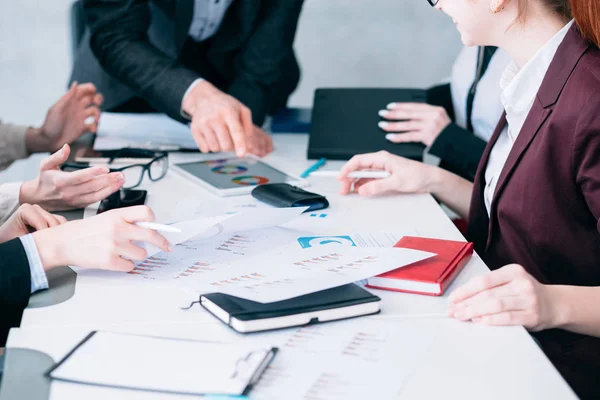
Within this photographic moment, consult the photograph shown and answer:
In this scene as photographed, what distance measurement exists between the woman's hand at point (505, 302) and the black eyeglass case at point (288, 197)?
49 cm

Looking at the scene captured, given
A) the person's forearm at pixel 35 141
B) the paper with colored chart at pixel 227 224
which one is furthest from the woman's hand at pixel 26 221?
the person's forearm at pixel 35 141

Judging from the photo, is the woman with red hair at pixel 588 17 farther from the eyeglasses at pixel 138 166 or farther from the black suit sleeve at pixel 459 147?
the eyeglasses at pixel 138 166

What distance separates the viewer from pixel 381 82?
3.81 meters

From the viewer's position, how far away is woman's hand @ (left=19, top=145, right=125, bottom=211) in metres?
1.24

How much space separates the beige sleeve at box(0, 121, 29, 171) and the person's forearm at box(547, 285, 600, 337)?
4.57 ft

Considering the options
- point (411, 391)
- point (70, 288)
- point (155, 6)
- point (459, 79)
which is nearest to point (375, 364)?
point (411, 391)

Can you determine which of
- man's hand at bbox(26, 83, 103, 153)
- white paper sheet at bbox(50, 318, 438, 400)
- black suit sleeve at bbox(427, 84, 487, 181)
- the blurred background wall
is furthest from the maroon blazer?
the blurred background wall

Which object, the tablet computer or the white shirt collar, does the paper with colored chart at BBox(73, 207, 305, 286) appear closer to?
the tablet computer

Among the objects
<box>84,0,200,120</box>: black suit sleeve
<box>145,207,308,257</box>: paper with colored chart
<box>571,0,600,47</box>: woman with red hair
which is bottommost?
<box>145,207,308,257</box>: paper with colored chart

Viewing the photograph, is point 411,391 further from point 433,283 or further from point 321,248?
point 321,248

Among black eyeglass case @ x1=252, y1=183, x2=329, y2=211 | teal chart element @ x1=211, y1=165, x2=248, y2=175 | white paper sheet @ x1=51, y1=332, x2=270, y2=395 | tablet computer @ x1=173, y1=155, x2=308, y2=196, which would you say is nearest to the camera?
white paper sheet @ x1=51, y1=332, x2=270, y2=395

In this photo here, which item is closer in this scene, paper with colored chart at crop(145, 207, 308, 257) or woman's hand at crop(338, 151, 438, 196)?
paper with colored chart at crop(145, 207, 308, 257)

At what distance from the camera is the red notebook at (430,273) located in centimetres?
94

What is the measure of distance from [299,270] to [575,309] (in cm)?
38
